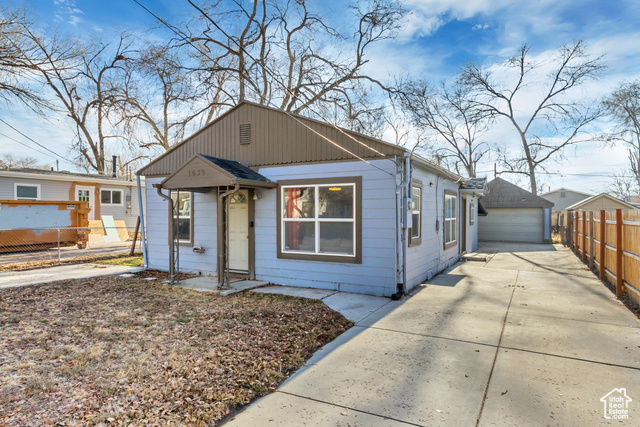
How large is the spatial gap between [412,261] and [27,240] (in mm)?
14610

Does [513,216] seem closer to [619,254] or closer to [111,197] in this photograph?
[619,254]

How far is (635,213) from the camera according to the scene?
6.05 meters

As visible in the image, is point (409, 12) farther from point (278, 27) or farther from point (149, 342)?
point (149, 342)

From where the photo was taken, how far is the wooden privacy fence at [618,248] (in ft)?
19.5

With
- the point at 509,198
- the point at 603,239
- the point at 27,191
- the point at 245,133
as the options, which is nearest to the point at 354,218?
the point at 245,133

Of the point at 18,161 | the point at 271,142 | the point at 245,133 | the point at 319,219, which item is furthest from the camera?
the point at 18,161

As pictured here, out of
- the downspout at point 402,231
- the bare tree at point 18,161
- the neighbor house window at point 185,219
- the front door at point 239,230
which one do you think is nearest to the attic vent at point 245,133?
the front door at point 239,230

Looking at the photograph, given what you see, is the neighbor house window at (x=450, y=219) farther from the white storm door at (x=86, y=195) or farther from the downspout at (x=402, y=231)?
the white storm door at (x=86, y=195)

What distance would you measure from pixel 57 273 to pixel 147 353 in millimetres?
7306

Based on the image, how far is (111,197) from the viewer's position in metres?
20.3

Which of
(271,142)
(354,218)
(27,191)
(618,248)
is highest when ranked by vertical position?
(271,142)

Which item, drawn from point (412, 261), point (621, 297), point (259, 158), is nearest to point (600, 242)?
point (621, 297)
